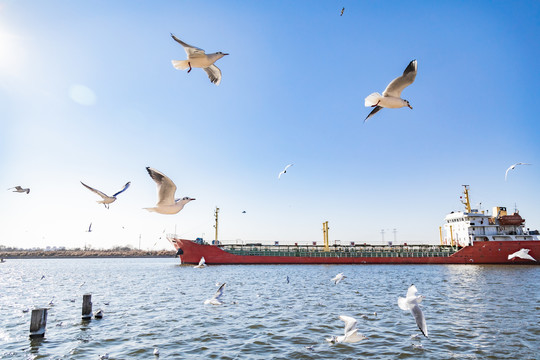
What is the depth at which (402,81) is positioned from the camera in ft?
18.4

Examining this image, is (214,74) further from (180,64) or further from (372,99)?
(372,99)

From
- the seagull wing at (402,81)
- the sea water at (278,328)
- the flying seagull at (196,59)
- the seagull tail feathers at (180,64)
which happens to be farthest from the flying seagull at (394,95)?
the sea water at (278,328)

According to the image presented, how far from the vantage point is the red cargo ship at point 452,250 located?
37406mm

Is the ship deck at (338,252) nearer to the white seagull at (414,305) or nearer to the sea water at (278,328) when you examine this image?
the sea water at (278,328)

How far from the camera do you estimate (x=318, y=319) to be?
32.0ft

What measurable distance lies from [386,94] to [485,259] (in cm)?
4106

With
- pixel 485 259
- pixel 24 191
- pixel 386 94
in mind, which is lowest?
pixel 485 259

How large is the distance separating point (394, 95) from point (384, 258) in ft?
134

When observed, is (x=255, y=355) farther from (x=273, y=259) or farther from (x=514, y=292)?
(x=273, y=259)

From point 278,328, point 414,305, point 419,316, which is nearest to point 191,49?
point 414,305

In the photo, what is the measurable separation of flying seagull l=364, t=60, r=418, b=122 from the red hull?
36223mm

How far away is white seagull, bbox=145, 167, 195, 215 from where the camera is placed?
Result: 5.89 meters

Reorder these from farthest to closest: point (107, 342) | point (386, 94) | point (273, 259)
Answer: point (273, 259), point (107, 342), point (386, 94)

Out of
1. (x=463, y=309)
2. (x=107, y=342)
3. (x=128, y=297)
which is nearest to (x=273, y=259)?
(x=128, y=297)
